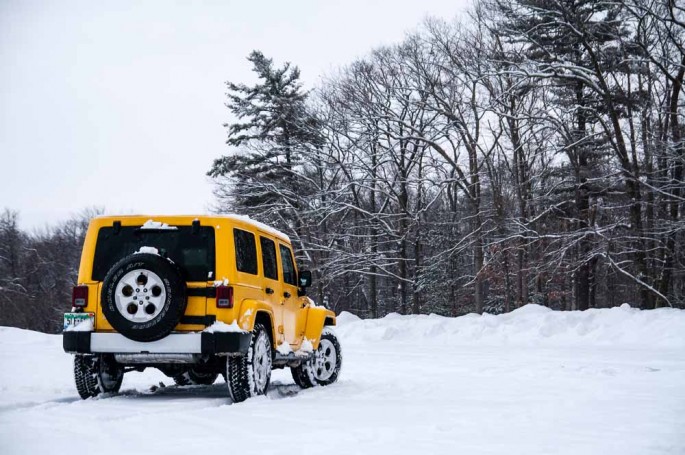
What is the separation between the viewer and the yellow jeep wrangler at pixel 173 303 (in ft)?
25.6

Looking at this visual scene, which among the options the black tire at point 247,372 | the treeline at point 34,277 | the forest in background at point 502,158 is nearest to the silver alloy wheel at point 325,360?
the black tire at point 247,372

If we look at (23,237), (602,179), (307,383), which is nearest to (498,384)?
(307,383)

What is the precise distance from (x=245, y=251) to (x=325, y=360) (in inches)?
120

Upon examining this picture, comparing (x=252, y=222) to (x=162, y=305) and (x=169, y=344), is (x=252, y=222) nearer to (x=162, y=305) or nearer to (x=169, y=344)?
(x=162, y=305)

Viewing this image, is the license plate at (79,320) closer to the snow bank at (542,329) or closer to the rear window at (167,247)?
the rear window at (167,247)

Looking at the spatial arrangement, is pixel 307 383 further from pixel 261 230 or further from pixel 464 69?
pixel 464 69

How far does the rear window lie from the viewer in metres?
8.19

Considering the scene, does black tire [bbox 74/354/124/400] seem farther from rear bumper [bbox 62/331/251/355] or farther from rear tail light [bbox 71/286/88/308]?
rear tail light [bbox 71/286/88/308]

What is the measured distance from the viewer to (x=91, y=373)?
853 centimetres

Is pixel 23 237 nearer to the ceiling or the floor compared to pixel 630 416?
nearer to the ceiling

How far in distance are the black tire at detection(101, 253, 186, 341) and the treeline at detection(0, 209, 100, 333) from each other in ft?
182

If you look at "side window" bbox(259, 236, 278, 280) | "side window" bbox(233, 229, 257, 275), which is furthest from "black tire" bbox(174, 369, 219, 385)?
"side window" bbox(233, 229, 257, 275)

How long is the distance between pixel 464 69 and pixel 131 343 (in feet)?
82.6

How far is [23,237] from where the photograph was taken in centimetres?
6881
